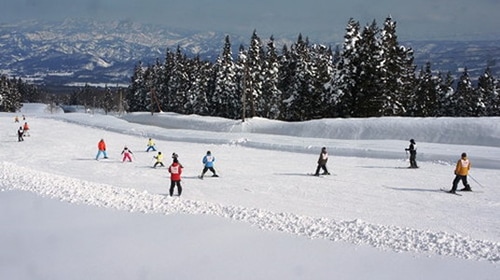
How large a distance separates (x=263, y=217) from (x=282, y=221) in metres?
0.76

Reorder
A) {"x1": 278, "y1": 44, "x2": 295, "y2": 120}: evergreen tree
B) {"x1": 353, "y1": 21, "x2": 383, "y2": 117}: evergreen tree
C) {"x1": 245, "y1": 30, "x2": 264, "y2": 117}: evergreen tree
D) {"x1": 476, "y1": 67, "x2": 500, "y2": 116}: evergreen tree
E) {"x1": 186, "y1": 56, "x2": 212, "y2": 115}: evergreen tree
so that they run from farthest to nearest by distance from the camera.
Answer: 1. {"x1": 186, "y1": 56, "x2": 212, "y2": 115}: evergreen tree
2. {"x1": 278, "y1": 44, "x2": 295, "y2": 120}: evergreen tree
3. {"x1": 245, "y1": 30, "x2": 264, "y2": 117}: evergreen tree
4. {"x1": 476, "y1": 67, "x2": 500, "y2": 116}: evergreen tree
5. {"x1": 353, "y1": 21, "x2": 383, "y2": 117}: evergreen tree

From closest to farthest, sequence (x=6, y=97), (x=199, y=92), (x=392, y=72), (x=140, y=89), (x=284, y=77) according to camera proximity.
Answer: (x=392, y=72) → (x=284, y=77) → (x=199, y=92) → (x=140, y=89) → (x=6, y=97)

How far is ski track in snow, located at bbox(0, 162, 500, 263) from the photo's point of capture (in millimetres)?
10953

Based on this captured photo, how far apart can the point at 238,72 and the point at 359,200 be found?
49.0 meters

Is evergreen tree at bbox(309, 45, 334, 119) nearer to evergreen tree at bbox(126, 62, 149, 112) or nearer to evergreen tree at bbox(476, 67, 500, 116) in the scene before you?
evergreen tree at bbox(476, 67, 500, 116)

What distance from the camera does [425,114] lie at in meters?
56.4

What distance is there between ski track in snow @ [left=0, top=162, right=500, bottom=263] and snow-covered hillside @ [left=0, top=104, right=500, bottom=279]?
5 centimetres

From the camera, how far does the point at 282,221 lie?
44.3 ft

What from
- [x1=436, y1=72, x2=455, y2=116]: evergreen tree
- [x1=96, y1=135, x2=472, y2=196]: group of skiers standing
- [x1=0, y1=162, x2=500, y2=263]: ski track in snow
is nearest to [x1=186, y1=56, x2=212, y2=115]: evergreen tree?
[x1=436, y1=72, x2=455, y2=116]: evergreen tree

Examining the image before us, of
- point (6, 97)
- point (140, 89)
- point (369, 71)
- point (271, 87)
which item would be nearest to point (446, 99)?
point (369, 71)

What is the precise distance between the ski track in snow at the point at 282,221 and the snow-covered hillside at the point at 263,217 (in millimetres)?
50

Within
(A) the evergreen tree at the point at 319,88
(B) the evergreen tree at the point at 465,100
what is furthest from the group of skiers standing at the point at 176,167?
(B) the evergreen tree at the point at 465,100

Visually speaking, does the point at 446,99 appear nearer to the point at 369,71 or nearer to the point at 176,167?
the point at 369,71

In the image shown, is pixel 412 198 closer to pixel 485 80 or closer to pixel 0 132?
pixel 0 132
